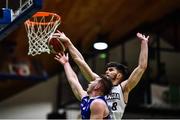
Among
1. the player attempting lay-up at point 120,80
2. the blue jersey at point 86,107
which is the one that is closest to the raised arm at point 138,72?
the player attempting lay-up at point 120,80

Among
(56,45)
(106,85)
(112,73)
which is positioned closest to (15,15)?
(56,45)

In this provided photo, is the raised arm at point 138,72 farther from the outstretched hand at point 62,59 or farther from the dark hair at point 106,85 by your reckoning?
the outstretched hand at point 62,59

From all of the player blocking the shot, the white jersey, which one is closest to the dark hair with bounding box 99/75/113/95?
the player blocking the shot

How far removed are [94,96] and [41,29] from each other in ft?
5.63

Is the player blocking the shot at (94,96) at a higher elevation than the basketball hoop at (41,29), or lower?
lower

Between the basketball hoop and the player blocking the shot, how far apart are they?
91 cm

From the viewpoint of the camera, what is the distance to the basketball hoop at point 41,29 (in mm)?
5169

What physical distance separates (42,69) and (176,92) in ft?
9.70

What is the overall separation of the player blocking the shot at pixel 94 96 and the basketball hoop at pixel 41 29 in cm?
91

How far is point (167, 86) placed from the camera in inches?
391

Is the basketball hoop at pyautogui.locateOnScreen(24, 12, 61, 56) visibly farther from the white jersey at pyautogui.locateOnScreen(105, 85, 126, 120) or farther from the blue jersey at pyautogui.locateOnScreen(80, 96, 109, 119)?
the blue jersey at pyautogui.locateOnScreen(80, 96, 109, 119)

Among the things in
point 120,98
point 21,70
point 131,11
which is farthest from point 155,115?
point 120,98

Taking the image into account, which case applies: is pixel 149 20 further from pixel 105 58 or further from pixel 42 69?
pixel 42 69

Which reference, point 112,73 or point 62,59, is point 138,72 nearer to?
point 112,73
